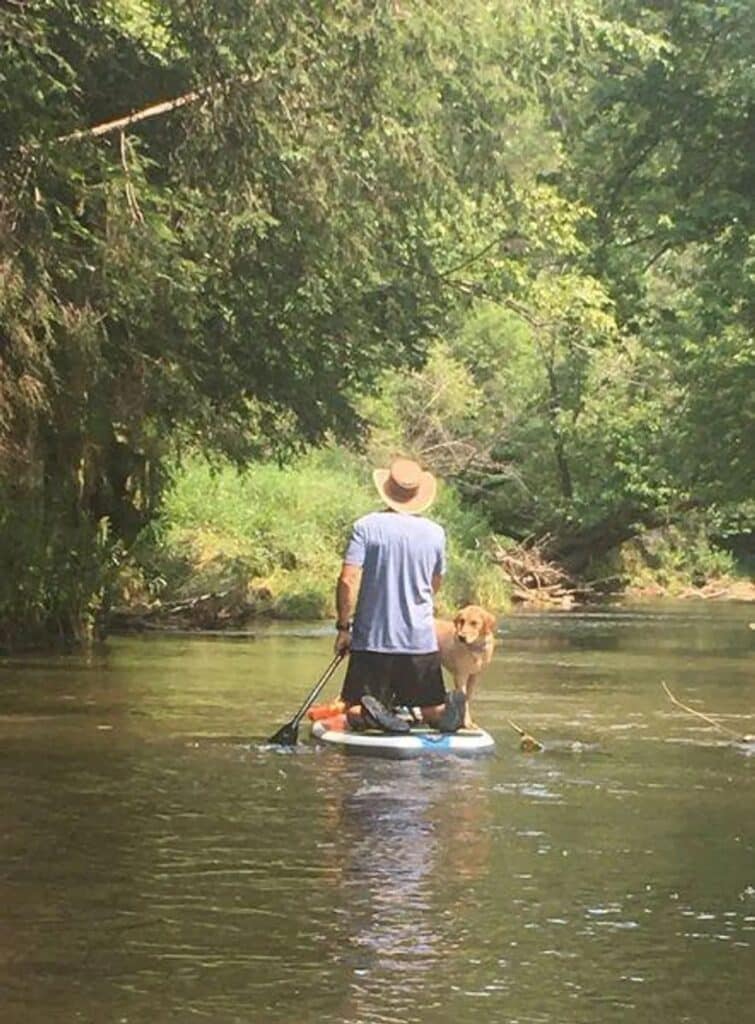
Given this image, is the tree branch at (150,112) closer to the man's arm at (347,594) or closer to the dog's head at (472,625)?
the man's arm at (347,594)

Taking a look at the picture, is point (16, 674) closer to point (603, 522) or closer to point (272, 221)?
point (272, 221)

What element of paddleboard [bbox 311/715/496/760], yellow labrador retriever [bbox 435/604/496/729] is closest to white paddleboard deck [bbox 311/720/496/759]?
paddleboard [bbox 311/715/496/760]

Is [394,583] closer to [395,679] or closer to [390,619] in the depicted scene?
[390,619]

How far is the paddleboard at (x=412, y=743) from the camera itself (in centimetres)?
1250

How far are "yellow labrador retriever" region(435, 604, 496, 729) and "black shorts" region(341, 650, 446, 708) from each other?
0.73 ft

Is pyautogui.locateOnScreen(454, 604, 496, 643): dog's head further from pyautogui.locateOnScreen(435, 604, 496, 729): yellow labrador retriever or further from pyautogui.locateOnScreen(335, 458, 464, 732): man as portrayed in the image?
pyautogui.locateOnScreen(335, 458, 464, 732): man

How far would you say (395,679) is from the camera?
13188mm

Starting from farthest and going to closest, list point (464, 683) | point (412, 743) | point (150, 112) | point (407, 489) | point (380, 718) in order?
point (150, 112) < point (407, 489) < point (464, 683) < point (380, 718) < point (412, 743)

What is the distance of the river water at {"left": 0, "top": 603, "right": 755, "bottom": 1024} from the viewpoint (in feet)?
20.8

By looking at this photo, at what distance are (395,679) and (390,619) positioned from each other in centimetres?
41

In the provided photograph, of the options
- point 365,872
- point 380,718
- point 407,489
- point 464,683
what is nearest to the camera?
point 365,872

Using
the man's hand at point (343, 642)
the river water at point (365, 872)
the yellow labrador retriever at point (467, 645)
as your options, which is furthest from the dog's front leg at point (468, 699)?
the man's hand at point (343, 642)

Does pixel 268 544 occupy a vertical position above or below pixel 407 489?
above

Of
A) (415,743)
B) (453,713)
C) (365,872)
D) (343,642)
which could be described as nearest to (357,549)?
(343,642)
